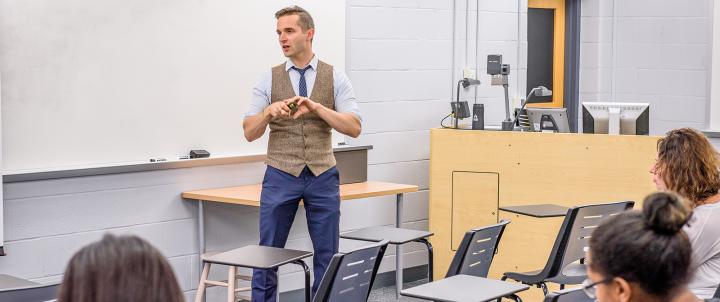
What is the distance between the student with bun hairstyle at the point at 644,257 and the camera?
5.78 ft

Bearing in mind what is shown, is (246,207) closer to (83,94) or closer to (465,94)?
(83,94)

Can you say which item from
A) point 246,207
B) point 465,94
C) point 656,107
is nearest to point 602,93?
point 656,107

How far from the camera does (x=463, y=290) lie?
3.10m

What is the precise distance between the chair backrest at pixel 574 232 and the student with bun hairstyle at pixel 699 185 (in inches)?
41.2

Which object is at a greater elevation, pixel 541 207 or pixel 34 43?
pixel 34 43

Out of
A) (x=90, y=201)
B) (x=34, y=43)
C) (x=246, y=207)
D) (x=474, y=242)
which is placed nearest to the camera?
(x=474, y=242)

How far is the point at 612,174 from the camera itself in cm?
529

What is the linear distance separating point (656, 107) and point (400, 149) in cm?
252

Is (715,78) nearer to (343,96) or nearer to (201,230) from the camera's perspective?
(343,96)

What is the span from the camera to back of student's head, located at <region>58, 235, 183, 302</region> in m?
1.37

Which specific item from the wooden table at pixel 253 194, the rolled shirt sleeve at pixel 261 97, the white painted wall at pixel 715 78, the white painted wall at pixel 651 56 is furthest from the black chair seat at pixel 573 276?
the white painted wall at pixel 651 56

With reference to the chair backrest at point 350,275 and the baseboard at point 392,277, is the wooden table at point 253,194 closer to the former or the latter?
the baseboard at point 392,277

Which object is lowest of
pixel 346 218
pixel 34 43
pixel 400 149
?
pixel 346 218

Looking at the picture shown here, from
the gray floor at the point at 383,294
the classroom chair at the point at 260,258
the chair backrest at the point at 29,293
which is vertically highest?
the chair backrest at the point at 29,293
